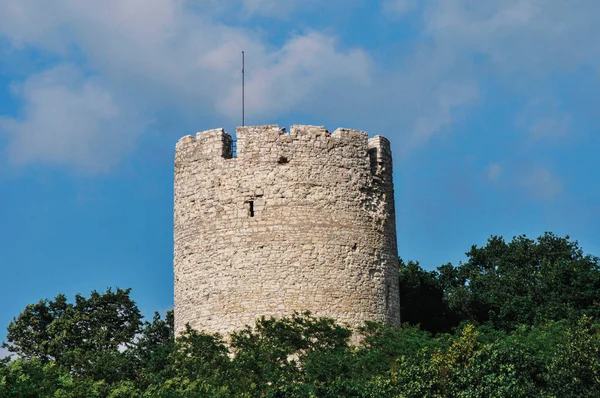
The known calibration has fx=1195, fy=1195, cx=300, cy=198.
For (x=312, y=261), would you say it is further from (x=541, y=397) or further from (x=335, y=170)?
(x=541, y=397)

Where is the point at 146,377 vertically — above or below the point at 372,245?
below

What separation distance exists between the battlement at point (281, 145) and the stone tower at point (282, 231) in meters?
0.02

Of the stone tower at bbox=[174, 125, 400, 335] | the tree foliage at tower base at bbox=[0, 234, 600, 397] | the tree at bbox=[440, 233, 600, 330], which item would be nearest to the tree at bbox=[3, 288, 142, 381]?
the tree foliage at tower base at bbox=[0, 234, 600, 397]

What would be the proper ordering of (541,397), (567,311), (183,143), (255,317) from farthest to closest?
(567,311), (183,143), (255,317), (541,397)

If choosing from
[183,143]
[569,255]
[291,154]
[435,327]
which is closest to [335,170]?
[291,154]

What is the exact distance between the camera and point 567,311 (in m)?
30.5

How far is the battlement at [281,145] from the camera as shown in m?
25.9

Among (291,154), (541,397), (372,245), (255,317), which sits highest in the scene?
(291,154)

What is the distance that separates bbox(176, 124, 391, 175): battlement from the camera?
2589 cm

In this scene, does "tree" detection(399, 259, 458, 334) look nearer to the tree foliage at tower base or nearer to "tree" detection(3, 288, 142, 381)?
the tree foliage at tower base

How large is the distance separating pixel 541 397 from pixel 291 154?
766 cm

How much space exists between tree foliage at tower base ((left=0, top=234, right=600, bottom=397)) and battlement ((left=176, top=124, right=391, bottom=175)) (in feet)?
11.6

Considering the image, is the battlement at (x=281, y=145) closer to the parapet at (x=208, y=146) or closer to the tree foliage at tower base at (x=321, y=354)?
the parapet at (x=208, y=146)

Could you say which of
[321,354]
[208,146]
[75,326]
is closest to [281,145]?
[208,146]
